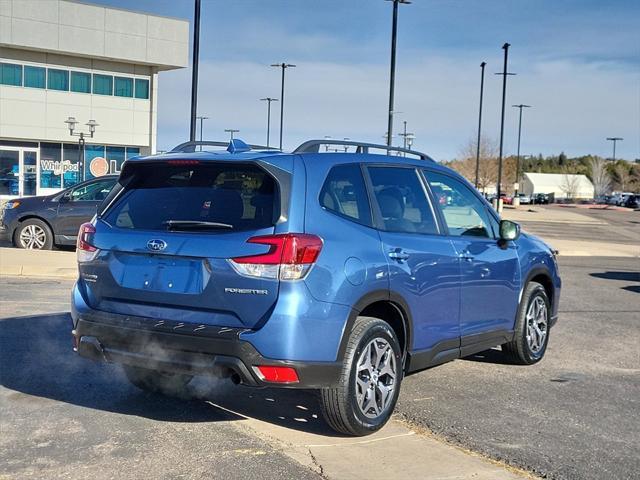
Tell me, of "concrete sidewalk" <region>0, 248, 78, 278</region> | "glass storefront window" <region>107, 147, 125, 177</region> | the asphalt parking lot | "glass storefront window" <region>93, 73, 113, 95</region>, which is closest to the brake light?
the asphalt parking lot

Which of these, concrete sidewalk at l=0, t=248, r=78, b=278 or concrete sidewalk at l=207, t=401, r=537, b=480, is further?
concrete sidewalk at l=0, t=248, r=78, b=278

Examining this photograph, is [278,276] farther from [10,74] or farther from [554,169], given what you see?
[554,169]

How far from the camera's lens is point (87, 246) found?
17.1 ft

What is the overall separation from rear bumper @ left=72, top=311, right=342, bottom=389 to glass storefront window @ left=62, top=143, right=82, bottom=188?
35301mm

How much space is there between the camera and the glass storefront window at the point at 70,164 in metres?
38.5

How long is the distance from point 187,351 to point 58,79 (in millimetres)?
36487

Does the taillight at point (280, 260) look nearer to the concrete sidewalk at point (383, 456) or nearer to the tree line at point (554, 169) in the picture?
the concrete sidewalk at point (383, 456)

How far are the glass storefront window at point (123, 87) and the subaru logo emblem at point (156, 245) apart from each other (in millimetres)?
36758

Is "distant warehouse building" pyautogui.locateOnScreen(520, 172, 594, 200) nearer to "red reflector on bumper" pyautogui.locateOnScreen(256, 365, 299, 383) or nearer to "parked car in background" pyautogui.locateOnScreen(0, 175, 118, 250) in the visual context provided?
"parked car in background" pyautogui.locateOnScreen(0, 175, 118, 250)

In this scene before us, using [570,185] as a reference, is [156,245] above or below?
below

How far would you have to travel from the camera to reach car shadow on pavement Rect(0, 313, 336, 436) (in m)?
5.44

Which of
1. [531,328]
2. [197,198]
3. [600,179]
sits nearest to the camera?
[197,198]

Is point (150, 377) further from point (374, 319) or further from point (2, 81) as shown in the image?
point (2, 81)

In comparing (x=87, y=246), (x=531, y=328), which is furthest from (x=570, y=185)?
(x=87, y=246)
